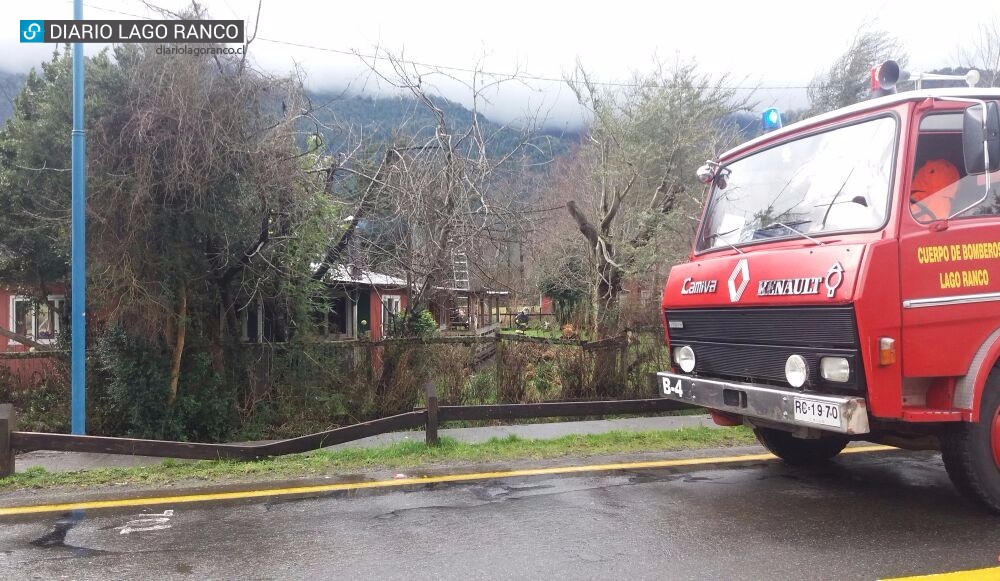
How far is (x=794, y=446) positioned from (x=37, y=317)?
16.4 meters

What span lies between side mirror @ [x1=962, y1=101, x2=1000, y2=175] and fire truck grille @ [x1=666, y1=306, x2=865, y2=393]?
1.30 m

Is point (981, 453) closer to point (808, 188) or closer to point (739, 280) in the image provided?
point (739, 280)

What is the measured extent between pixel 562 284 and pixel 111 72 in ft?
47.8

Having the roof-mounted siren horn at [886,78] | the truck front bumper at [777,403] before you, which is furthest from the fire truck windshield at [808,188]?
the truck front bumper at [777,403]

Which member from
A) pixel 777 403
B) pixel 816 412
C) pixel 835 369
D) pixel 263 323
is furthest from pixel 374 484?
pixel 263 323

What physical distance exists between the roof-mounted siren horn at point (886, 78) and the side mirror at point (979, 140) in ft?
2.58

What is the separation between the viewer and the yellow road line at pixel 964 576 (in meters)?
3.62

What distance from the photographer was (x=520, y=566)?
157 inches

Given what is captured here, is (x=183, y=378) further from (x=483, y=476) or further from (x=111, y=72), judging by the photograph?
(x=483, y=476)

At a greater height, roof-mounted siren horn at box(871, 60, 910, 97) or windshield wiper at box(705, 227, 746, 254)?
roof-mounted siren horn at box(871, 60, 910, 97)

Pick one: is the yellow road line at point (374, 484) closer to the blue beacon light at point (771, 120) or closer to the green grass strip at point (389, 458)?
the green grass strip at point (389, 458)

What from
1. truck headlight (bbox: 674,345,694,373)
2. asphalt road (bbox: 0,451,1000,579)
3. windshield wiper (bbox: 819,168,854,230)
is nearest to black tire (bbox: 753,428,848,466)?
asphalt road (bbox: 0,451,1000,579)

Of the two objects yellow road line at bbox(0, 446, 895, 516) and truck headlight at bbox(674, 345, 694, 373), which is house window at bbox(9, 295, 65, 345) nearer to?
yellow road line at bbox(0, 446, 895, 516)

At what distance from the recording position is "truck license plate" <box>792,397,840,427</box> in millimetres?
4254
